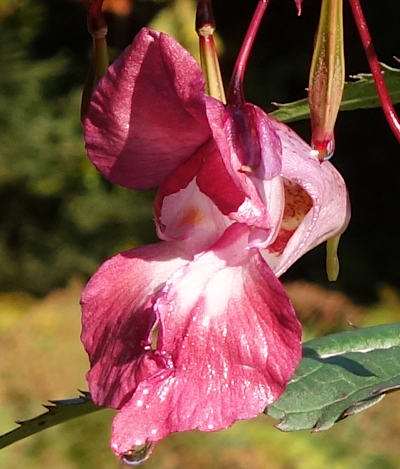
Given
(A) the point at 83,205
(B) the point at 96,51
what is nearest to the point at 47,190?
(A) the point at 83,205

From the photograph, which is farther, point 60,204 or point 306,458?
point 60,204

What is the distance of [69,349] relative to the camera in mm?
3451

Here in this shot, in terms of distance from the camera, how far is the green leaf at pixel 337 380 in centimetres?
66

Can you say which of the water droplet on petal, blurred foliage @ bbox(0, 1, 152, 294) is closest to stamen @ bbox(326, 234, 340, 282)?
the water droplet on petal

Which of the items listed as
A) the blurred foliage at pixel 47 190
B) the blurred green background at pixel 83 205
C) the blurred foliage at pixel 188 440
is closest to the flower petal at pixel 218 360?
the blurred foliage at pixel 188 440

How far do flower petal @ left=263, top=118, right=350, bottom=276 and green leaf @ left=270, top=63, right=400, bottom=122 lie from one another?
0.41 feet

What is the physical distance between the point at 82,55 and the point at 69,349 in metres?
1.30

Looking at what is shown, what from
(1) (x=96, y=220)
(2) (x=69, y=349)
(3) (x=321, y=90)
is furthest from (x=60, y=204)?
(3) (x=321, y=90)

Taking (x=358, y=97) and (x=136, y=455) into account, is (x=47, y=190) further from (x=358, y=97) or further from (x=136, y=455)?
(x=136, y=455)

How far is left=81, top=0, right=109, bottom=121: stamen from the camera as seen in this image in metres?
0.56

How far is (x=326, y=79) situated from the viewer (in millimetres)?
549

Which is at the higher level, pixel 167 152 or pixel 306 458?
pixel 167 152

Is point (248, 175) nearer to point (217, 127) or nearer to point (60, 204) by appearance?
point (217, 127)

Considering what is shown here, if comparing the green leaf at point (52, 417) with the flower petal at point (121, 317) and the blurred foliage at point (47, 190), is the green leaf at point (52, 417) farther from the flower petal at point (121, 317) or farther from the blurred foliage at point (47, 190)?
the blurred foliage at point (47, 190)
